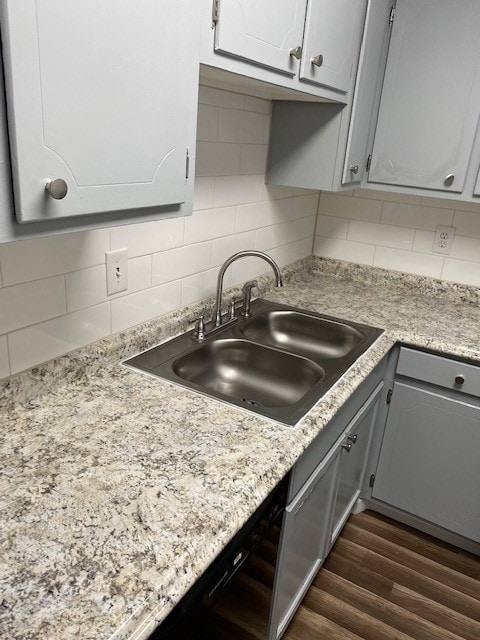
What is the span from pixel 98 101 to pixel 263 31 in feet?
1.87

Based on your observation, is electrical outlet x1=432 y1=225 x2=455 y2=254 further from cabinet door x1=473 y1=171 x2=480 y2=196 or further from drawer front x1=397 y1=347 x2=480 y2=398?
drawer front x1=397 y1=347 x2=480 y2=398

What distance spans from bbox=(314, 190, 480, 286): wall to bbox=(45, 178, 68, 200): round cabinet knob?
185 cm

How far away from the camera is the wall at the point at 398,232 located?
214 cm

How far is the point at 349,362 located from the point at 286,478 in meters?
0.49

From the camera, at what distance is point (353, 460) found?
5.88 feet

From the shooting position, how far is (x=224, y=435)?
1090mm

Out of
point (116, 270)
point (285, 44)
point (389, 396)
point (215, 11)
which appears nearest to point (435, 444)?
point (389, 396)

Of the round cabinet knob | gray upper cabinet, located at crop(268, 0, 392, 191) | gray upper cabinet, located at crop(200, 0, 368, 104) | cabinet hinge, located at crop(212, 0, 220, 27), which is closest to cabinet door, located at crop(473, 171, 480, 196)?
gray upper cabinet, located at crop(268, 0, 392, 191)

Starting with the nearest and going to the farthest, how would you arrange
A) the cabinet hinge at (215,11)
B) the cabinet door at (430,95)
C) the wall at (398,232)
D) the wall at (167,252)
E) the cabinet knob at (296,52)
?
1. the cabinet hinge at (215,11)
2. the wall at (167,252)
3. the cabinet knob at (296,52)
4. the cabinet door at (430,95)
5. the wall at (398,232)

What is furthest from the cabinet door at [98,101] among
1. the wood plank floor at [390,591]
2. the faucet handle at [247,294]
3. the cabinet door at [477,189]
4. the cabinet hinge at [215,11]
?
the wood plank floor at [390,591]

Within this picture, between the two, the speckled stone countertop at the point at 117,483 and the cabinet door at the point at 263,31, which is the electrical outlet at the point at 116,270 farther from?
the cabinet door at the point at 263,31

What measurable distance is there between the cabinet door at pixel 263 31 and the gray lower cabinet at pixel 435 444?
3.59 ft

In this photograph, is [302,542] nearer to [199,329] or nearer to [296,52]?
[199,329]

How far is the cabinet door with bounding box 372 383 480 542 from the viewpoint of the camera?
1.81 metres
